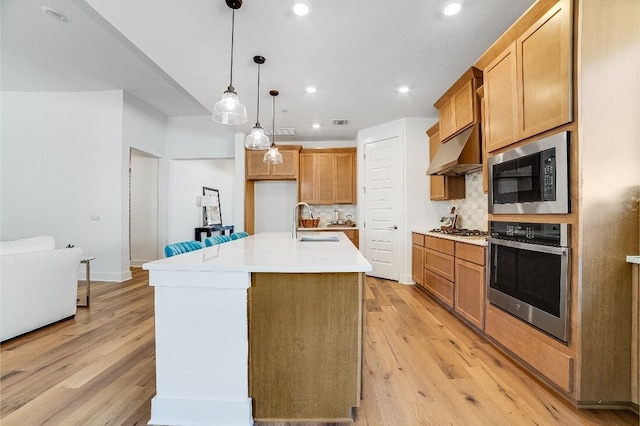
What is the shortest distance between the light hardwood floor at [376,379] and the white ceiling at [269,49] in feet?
8.23

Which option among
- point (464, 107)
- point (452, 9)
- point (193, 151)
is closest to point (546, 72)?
point (452, 9)

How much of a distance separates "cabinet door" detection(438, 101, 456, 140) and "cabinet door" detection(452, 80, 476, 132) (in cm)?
7

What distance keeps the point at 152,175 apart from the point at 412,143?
484cm

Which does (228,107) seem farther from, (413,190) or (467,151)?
(413,190)

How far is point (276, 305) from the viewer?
1.53 metres

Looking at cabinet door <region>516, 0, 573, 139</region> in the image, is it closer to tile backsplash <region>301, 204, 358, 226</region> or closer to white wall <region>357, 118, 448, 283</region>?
white wall <region>357, 118, 448, 283</region>

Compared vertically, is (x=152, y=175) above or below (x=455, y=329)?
above

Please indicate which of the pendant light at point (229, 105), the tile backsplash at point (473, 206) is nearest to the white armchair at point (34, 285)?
the pendant light at point (229, 105)

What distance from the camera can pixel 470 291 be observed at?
2.79 metres

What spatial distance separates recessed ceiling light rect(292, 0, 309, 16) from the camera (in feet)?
7.00

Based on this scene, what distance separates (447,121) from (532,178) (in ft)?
6.20

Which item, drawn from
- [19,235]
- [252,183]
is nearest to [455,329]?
[252,183]

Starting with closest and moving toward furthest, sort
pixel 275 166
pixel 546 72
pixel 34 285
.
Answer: pixel 546 72 < pixel 34 285 < pixel 275 166

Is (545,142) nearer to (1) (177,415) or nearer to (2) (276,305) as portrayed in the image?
(2) (276,305)
